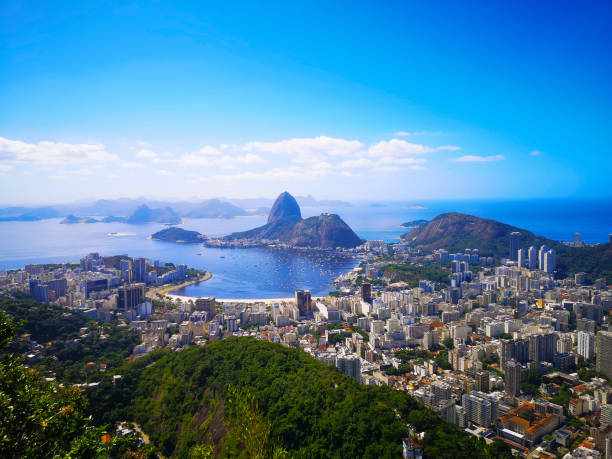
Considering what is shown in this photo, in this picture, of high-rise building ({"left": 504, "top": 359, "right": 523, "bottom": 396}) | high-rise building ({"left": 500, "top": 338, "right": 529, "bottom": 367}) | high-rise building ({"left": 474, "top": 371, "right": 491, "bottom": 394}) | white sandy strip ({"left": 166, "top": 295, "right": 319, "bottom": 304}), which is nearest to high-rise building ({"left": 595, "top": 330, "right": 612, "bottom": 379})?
high-rise building ({"left": 500, "top": 338, "right": 529, "bottom": 367})

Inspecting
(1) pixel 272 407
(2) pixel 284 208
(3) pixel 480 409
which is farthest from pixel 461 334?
(2) pixel 284 208

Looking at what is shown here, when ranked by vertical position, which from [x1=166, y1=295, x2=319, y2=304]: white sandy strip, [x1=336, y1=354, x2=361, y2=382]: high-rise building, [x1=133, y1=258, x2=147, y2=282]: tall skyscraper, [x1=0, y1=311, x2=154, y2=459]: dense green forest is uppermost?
[x1=0, y1=311, x2=154, y2=459]: dense green forest

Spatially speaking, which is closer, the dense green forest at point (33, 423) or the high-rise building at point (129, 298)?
the dense green forest at point (33, 423)

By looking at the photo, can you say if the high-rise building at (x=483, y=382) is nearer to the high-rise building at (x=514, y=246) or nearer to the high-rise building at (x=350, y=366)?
the high-rise building at (x=350, y=366)

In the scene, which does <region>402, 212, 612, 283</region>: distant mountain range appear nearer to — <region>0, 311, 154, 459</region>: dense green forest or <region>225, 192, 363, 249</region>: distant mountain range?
<region>225, 192, 363, 249</region>: distant mountain range

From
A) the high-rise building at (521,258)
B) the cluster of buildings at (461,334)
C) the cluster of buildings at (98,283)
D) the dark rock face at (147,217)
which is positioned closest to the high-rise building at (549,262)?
the cluster of buildings at (461,334)

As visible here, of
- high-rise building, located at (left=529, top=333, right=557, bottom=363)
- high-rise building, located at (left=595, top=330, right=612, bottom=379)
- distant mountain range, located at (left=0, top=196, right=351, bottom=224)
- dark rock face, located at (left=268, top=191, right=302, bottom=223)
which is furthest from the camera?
distant mountain range, located at (left=0, top=196, right=351, bottom=224)

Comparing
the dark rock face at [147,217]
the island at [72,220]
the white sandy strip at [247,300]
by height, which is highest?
the dark rock face at [147,217]

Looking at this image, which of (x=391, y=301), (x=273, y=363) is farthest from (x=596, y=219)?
(x=273, y=363)
